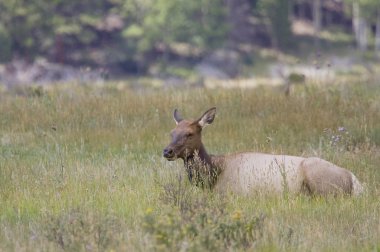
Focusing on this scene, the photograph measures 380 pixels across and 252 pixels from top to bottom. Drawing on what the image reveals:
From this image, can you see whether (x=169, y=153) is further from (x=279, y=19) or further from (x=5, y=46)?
(x=279, y=19)

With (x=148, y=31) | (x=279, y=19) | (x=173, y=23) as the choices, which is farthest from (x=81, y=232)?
(x=279, y=19)

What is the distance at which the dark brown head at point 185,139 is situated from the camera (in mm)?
10120

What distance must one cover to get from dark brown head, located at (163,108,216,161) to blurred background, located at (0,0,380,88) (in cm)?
4327

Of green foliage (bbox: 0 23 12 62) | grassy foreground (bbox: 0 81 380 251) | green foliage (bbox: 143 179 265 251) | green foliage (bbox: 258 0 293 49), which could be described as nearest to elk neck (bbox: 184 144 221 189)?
grassy foreground (bbox: 0 81 380 251)

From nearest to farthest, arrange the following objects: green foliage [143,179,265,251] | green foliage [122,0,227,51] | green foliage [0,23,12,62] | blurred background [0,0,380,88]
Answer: green foliage [143,179,265,251], green foliage [0,23,12,62], blurred background [0,0,380,88], green foliage [122,0,227,51]

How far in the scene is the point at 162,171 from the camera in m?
10.9

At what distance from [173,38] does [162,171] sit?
52555 mm

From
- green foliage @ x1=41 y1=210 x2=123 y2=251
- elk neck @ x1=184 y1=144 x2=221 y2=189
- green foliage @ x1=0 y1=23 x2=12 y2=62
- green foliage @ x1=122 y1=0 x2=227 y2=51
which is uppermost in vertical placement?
green foliage @ x1=122 y1=0 x2=227 y2=51

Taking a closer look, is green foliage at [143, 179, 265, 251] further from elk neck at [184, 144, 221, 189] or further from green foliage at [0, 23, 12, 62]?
green foliage at [0, 23, 12, 62]

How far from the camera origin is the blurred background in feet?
191

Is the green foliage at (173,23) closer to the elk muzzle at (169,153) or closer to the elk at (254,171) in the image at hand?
the elk at (254,171)

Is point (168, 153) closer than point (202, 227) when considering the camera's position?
No

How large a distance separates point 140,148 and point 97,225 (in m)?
5.79

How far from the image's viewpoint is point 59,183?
10227 millimetres
